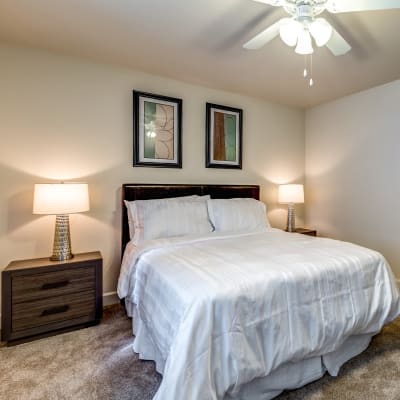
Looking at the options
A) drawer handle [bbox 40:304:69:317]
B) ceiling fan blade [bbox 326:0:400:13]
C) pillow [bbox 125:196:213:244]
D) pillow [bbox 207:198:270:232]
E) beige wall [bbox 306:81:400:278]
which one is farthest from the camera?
beige wall [bbox 306:81:400:278]

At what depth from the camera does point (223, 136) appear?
335cm

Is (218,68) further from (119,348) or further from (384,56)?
(119,348)

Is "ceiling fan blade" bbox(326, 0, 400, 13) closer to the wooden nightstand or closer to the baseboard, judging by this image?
the wooden nightstand

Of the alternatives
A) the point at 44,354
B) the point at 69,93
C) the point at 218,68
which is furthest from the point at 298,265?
the point at 69,93

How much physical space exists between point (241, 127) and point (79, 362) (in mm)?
3057

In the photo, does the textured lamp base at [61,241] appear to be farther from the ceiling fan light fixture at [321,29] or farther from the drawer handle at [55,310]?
the ceiling fan light fixture at [321,29]

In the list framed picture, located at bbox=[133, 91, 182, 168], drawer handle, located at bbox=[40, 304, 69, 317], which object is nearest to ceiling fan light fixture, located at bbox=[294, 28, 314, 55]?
framed picture, located at bbox=[133, 91, 182, 168]

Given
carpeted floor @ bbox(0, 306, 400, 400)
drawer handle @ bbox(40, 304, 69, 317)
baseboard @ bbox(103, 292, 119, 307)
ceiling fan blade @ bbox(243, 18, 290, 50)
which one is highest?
ceiling fan blade @ bbox(243, 18, 290, 50)

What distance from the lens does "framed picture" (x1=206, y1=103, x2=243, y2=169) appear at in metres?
3.25

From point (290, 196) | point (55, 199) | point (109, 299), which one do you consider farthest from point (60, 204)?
point (290, 196)

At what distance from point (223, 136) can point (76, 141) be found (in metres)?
1.76

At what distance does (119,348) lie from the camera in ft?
6.35

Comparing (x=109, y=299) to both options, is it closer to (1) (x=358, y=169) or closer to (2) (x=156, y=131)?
(2) (x=156, y=131)

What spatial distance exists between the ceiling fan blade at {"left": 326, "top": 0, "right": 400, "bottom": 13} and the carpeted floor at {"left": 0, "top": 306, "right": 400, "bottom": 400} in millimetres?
2201
